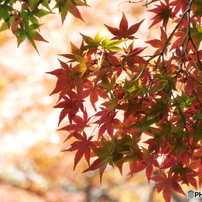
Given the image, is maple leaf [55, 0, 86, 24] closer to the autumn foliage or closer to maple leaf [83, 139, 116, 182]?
the autumn foliage

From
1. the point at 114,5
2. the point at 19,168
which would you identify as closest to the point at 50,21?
the point at 114,5

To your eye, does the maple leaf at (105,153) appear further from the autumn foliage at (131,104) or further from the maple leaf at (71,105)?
the maple leaf at (71,105)

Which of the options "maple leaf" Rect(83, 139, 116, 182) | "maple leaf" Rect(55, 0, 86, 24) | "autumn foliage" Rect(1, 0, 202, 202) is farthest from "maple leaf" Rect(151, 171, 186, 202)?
"maple leaf" Rect(55, 0, 86, 24)

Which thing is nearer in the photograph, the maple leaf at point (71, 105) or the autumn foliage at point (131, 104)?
the autumn foliage at point (131, 104)

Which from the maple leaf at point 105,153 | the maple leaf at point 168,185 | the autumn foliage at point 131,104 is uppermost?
the autumn foliage at point 131,104

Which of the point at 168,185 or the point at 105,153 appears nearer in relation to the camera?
the point at 105,153

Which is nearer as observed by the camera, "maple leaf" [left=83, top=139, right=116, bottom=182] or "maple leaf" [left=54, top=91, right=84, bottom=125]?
"maple leaf" [left=83, top=139, right=116, bottom=182]

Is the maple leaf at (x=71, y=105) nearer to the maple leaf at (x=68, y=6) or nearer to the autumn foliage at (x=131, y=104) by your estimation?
the autumn foliage at (x=131, y=104)

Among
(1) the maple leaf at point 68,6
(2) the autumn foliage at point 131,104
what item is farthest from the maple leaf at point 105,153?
(1) the maple leaf at point 68,6

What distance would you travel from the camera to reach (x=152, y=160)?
79 cm

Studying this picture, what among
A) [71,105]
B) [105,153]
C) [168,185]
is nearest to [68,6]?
[71,105]

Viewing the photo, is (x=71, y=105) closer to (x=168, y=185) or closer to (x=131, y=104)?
(x=131, y=104)

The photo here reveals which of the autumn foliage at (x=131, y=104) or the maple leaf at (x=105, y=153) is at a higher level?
the autumn foliage at (x=131, y=104)

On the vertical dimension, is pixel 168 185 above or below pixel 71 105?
below
